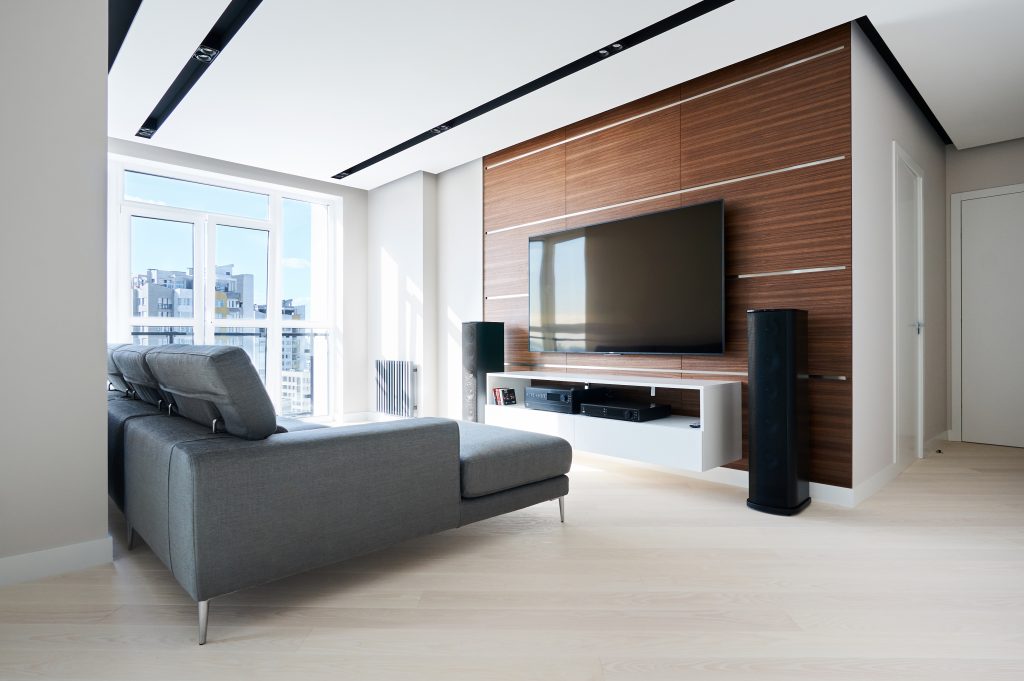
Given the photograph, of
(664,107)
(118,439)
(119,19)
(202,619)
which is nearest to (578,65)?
(664,107)

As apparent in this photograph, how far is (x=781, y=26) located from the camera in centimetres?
276

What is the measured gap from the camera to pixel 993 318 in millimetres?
4379

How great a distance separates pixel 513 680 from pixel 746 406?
2.27 metres

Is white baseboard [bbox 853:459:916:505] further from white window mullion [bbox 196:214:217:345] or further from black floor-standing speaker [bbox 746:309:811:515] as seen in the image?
white window mullion [bbox 196:214:217:345]

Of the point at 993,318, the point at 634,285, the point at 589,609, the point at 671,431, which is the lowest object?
the point at 589,609

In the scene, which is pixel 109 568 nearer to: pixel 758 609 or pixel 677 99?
pixel 758 609

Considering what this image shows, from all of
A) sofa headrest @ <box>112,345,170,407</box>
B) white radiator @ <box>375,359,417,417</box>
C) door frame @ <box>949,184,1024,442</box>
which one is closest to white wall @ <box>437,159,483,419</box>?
white radiator @ <box>375,359,417,417</box>

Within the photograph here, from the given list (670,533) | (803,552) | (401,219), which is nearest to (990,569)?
(803,552)

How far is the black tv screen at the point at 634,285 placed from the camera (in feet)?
10.7

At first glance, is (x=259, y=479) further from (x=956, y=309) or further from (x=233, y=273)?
(x=956, y=309)

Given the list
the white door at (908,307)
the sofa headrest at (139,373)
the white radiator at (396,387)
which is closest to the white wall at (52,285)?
the sofa headrest at (139,373)

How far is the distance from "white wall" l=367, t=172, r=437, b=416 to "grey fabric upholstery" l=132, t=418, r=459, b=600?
3155mm

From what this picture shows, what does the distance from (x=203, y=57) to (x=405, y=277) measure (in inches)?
103

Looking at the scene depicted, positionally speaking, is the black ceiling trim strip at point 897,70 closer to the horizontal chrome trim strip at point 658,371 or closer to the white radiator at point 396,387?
the horizontal chrome trim strip at point 658,371
